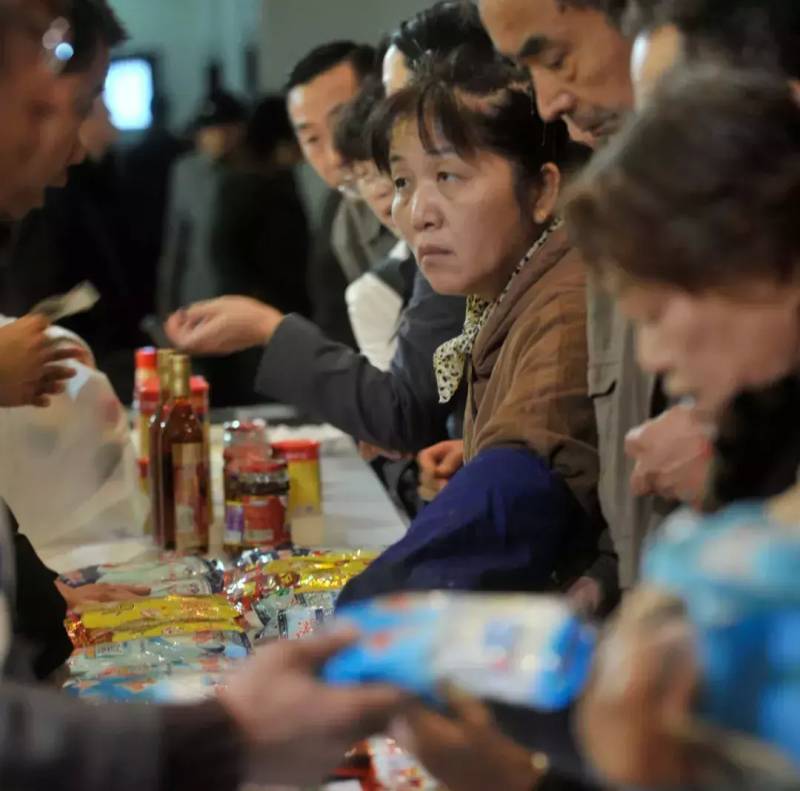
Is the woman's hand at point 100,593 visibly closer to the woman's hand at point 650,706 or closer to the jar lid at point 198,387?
the jar lid at point 198,387

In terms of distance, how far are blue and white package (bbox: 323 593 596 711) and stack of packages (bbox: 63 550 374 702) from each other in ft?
1.87

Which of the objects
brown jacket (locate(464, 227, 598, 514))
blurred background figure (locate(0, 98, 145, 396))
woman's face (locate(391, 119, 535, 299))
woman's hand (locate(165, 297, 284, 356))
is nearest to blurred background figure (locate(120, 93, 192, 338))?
blurred background figure (locate(0, 98, 145, 396))

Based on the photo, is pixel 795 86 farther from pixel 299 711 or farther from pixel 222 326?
pixel 222 326

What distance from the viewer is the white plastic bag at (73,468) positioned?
1.89 m

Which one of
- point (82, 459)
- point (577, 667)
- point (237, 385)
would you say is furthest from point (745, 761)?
point (237, 385)

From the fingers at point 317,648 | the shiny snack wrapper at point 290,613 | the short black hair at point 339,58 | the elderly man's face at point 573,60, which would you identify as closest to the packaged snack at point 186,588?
the shiny snack wrapper at point 290,613

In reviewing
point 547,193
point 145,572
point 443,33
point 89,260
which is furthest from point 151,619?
point 89,260

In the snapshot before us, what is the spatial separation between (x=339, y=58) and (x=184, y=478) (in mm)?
1364

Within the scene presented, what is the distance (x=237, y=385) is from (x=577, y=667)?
3979 mm

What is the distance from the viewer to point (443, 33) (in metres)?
1.84

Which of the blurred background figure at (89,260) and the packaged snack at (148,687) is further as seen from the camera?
the blurred background figure at (89,260)

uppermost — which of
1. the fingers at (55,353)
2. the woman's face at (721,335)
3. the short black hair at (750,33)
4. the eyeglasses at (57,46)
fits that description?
the eyeglasses at (57,46)

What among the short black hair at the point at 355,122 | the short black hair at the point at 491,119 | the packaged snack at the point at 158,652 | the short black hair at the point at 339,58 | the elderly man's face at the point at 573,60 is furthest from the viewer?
the short black hair at the point at 339,58

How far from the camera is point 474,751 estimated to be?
2.92 feet
